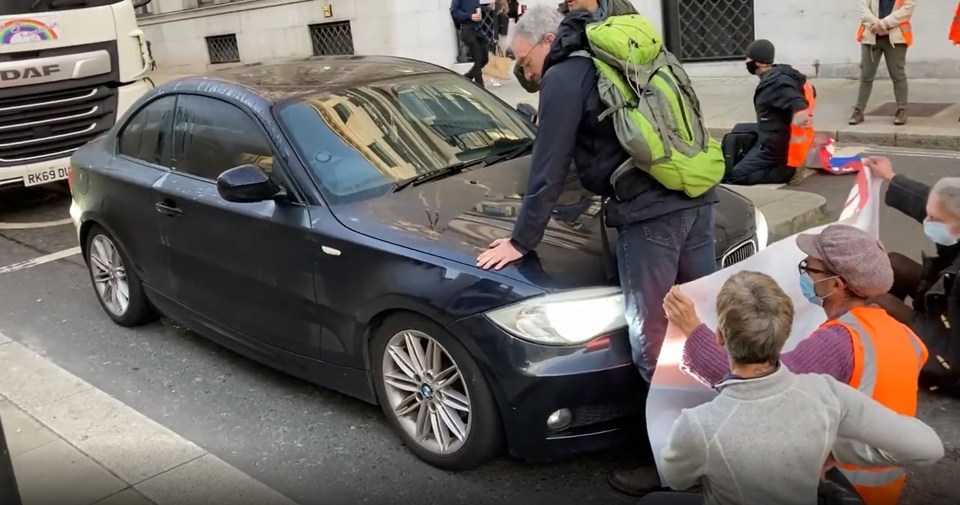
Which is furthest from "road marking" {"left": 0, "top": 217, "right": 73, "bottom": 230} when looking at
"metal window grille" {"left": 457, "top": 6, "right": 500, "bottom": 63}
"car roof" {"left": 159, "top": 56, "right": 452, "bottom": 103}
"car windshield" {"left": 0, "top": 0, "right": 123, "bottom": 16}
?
"metal window grille" {"left": 457, "top": 6, "right": 500, "bottom": 63}

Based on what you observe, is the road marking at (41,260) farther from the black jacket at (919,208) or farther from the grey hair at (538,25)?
the black jacket at (919,208)

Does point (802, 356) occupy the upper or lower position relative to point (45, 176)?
upper

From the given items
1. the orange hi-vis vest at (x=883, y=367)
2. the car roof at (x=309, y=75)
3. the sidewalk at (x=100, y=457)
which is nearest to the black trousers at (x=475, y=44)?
the car roof at (x=309, y=75)

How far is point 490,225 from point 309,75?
69.3 inches

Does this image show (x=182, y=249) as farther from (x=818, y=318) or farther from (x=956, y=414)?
(x=956, y=414)

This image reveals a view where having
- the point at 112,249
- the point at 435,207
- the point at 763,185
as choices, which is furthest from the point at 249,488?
the point at 763,185

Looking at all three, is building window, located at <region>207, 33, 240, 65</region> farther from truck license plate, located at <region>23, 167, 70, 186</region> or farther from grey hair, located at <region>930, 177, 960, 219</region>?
grey hair, located at <region>930, 177, 960, 219</region>

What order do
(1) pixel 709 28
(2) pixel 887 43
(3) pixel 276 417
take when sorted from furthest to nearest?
(1) pixel 709 28 → (2) pixel 887 43 → (3) pixel 276 417

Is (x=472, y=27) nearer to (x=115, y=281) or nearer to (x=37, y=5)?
(x=37, y=5)

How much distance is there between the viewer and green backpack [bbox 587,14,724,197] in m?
3.35

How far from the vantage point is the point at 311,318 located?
4.19 m

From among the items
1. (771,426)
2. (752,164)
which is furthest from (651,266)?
(752,164)

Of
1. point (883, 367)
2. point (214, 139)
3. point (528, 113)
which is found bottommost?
point (883, 367)

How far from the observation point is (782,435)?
2289mm
